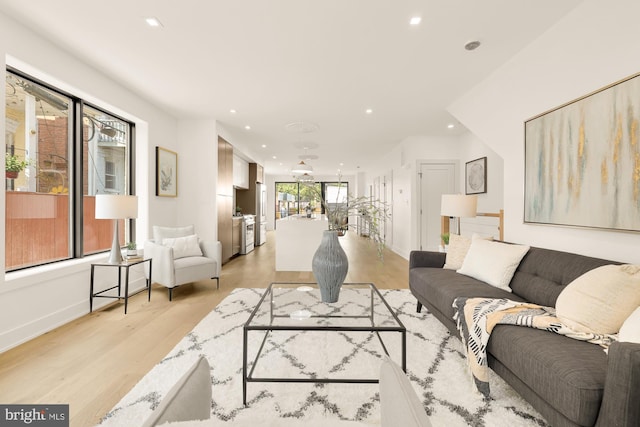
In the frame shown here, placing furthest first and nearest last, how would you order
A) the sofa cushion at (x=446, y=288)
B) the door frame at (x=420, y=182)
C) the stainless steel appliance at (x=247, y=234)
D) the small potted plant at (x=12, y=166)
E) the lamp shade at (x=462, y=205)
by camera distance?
the stainless steel appliance at (x=247, y=234) → the door frame at (x=420, y=182) → the lamp shade at (x=462, y=205) → the small potted plant at (x=12, y=166) → the sofa cushion at (x=446, y=288)

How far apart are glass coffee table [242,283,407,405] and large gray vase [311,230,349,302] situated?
75 mm

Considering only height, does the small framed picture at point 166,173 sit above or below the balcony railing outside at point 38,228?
above

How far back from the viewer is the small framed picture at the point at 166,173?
14.0ft

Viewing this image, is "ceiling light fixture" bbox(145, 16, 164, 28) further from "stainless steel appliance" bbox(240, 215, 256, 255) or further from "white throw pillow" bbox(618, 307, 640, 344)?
"stainless steel appliance" bbox(240, 215, 256, 255)

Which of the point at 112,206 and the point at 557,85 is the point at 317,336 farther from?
the point at 557,85

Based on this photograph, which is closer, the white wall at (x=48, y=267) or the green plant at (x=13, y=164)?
the white wall at (x=48, y=267)

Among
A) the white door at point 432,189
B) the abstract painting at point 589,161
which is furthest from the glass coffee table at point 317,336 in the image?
the white door at point 432,189

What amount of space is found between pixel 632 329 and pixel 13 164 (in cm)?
431

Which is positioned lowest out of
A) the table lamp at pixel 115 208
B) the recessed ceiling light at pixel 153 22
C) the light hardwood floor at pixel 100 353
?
the light hardwood floor at pixel 100 353

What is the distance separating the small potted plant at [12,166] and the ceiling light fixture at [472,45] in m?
4.16

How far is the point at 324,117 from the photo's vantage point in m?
4.70

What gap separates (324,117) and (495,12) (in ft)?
9.24

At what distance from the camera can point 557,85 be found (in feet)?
7.91

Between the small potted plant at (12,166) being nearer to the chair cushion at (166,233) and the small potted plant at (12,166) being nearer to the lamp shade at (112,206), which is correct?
the lamp shade at (112,206)
